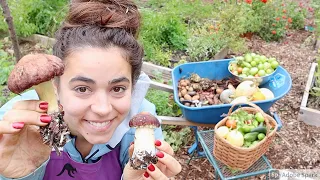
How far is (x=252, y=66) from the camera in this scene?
13.9ft

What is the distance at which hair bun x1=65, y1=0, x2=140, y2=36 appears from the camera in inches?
78.0

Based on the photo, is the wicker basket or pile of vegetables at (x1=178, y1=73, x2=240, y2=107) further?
pile of vegetables at (x1=178, y1=73, x2=240, y2=107)

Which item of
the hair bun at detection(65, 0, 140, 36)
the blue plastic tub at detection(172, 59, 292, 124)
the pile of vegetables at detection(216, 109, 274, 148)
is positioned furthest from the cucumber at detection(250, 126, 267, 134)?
the hair bun at detection(65, 0, 140, 36)

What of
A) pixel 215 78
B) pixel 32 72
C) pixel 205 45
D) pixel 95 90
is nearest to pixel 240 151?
pixel 215 78

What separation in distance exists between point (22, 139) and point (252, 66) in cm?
316

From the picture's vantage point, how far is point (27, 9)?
20.0ft

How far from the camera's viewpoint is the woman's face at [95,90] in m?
1.74

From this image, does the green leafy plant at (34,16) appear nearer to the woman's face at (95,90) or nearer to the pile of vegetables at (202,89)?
the pile of vegetables at (202,89)

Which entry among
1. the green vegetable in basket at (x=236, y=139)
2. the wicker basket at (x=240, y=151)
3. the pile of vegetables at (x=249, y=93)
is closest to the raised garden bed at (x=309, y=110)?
the pile of vegetables at (x=249, y=93)

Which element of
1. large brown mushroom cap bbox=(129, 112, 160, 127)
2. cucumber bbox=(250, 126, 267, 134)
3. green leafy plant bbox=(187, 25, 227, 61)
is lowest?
green leafy plant bbox=(187, 25, 227, 61)

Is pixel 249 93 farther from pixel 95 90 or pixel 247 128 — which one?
pixel 95 90

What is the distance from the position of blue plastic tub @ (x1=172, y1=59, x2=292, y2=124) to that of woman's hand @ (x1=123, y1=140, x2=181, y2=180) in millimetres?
1412

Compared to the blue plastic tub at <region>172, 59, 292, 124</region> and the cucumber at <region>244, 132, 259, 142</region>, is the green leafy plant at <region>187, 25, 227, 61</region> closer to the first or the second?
the blue plastic tub at <region>172, 59, 292, 124</region>

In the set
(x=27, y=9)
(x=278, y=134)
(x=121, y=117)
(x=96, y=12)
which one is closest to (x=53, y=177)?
(x=121, y=117)
